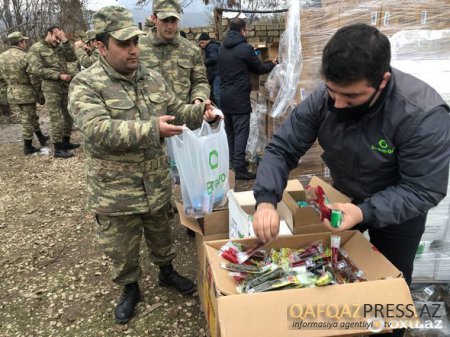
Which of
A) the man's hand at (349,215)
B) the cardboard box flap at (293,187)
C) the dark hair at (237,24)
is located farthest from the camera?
the dark hair at (237,24)

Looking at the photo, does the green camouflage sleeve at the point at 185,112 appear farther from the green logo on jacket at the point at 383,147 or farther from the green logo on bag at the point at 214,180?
the green logo on jacket at the point at 383,147

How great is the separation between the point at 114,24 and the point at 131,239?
121cm

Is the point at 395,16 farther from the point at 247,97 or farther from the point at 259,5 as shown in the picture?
the point at 259,5

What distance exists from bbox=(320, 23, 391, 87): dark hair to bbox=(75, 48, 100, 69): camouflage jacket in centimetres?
519

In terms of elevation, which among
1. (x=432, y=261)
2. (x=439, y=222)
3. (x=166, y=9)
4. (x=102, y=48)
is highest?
(x=166, y=9)

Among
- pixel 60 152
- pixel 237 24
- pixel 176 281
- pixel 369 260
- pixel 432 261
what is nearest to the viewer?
pixel 369 260

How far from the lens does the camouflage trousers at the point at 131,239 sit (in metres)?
2.12

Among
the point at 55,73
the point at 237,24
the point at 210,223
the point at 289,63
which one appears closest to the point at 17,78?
the point at 55,73

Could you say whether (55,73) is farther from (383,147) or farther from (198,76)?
(383,147)

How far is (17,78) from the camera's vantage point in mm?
5668

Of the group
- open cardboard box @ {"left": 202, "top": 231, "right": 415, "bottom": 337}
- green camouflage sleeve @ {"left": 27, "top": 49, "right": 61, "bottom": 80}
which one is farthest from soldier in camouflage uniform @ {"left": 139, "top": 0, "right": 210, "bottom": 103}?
green camouflage sleeve @ {"left": 27, "top": 49, "right": 61, "bottom": 80}

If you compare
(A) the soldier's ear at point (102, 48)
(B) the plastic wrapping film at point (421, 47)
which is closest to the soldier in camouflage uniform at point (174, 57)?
(A) the soldier's ear at point (102, 48)

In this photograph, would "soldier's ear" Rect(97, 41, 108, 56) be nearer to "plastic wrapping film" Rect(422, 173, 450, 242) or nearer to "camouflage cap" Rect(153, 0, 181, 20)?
"camouflage cap" Rect(153, 0, 181, 20)

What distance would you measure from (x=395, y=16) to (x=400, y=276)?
2.38m
